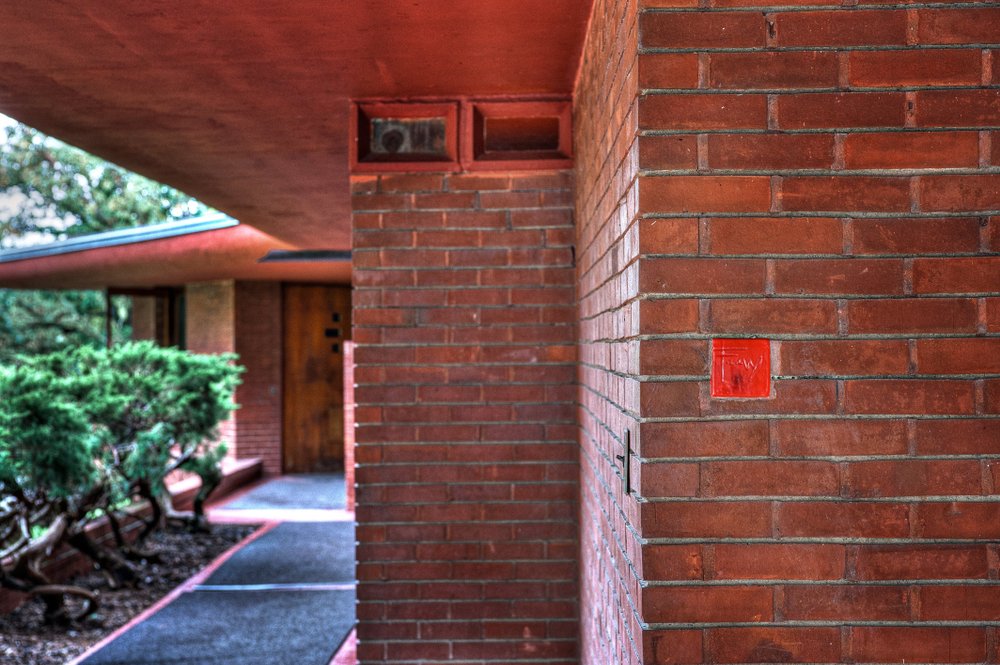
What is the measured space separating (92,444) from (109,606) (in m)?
1.49

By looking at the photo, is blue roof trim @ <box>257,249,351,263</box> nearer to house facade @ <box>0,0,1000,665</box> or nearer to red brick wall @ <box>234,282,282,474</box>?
red brick wall @ <box>234,282,282,474</box>

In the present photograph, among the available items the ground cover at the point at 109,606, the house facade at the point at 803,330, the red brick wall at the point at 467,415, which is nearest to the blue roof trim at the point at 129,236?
the ground cover at the point at 109,606

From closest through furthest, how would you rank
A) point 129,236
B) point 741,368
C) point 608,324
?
point 741,368, point 608,324, point 129,236

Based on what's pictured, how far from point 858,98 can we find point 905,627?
3.43 ft

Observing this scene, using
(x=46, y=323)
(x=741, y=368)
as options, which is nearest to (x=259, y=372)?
(x=46, y=323)

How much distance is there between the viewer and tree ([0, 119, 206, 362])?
1716 cm

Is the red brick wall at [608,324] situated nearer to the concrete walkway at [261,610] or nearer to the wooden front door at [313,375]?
the concrete walkway at [261,610]

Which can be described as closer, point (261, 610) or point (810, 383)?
point (810, 383)

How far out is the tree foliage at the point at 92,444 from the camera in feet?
17.5

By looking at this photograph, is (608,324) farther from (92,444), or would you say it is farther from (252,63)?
(92,444)

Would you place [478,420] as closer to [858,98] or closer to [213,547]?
[858,98]

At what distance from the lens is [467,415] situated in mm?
3428

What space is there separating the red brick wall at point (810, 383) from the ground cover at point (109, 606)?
511cm

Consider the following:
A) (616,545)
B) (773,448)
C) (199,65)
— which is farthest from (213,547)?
(773,448)
